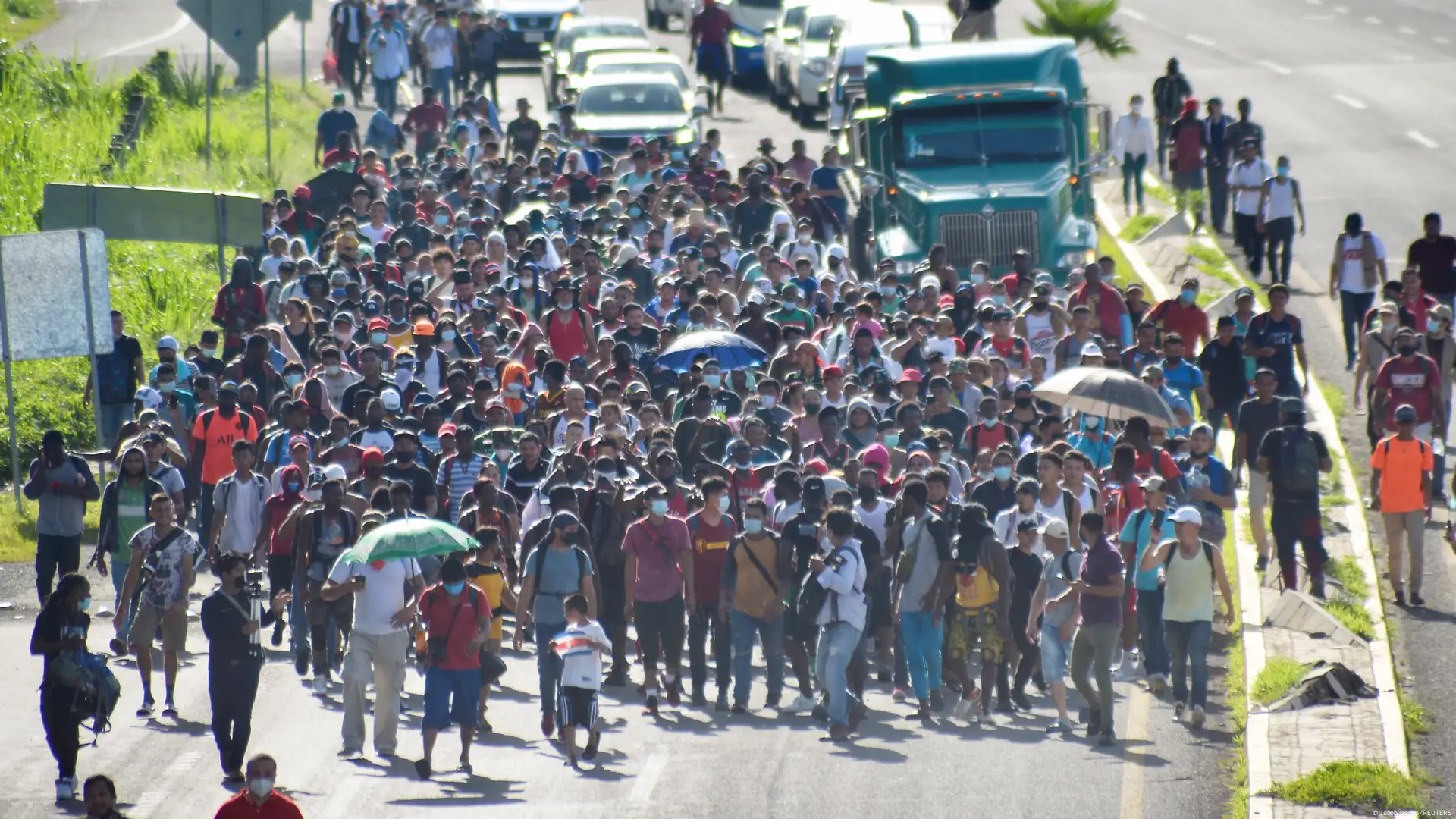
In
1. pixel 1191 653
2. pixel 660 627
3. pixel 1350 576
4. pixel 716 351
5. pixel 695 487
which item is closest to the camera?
pixel 1191 653

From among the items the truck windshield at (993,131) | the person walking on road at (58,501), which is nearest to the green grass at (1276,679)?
the person walking on road at (58,501)

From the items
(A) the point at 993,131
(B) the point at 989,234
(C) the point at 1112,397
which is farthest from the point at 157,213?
(C) the point at 1112,397

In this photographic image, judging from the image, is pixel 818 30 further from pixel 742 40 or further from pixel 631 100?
pixel 742 40

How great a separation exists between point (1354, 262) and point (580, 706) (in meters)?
12.4

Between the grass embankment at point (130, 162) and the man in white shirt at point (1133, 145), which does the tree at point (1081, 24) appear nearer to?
the man in white shirt at point (1133, 145)

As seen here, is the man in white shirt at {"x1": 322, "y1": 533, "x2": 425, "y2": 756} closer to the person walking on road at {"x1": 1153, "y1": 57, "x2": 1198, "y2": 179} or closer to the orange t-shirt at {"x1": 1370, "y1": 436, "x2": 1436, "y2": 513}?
the orange t-shirt at {"x1": 1370, "y1": 436, "x2": 1436, "y2": 513}

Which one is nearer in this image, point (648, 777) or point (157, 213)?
point (648, 777)

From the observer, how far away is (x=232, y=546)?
57.6 ft

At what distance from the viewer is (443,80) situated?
38688 millimetres

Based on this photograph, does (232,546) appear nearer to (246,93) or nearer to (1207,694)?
(1207,694)

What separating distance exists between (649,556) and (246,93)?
27498mm

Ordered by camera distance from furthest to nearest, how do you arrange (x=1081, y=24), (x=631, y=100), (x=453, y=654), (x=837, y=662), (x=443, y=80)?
1. (x=1081, y=24)
2. (x=443, y=80)
3. (x=631, y=100)
4. (x=837, y=662)
5. (x=453, y=654)

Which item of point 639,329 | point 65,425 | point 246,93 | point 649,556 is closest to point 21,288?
point 65,425

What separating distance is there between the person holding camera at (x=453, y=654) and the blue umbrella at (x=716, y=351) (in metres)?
5.70
